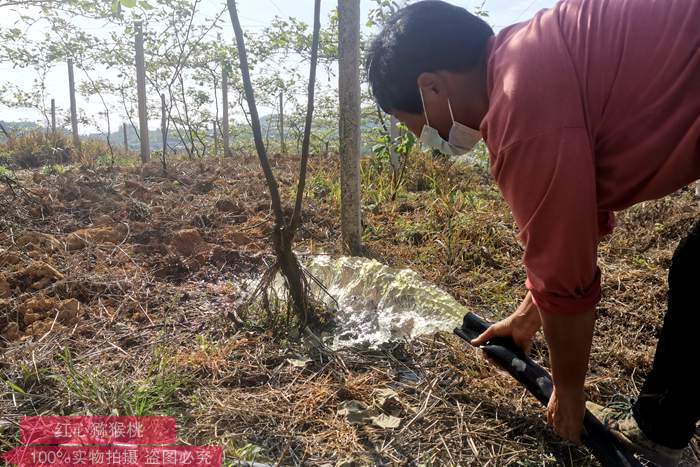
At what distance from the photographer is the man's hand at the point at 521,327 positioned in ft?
4.74

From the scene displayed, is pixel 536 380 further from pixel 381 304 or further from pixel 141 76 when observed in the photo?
pixel 141 76

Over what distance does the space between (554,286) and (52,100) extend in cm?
1682

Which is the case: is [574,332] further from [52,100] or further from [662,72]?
[52,100]

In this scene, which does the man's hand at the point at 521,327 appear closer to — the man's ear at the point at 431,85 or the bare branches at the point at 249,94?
the man's ear at the point at 431,85

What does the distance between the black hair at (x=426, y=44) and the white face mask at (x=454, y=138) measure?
59 millimetres

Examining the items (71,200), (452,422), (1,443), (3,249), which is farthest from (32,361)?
(71,200)

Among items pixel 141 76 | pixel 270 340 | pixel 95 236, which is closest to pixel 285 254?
pixel 270 340

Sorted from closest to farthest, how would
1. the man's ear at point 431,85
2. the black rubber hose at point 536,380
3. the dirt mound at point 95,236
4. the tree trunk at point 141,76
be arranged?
the man's ear at point 431,85, the black rubber hose at point 536,380, the dirt mound at point 95,236, the tree trunk at point 141,76

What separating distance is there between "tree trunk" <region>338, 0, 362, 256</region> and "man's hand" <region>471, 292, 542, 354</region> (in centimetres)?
146

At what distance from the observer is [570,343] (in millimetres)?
979

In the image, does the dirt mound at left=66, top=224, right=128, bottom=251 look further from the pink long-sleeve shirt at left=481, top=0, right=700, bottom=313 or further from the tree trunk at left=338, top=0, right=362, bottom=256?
the pink long-sleeve shirt at left=481, top=0, right=700, bottom=313

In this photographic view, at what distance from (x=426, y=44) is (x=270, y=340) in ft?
4.60

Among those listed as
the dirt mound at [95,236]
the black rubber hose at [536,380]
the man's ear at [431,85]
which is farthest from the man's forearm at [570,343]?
the dirt mound at [95,236]

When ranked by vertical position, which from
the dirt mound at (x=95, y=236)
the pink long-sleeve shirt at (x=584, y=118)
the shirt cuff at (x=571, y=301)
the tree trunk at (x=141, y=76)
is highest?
the tree trunk at (x=141, y=76)
